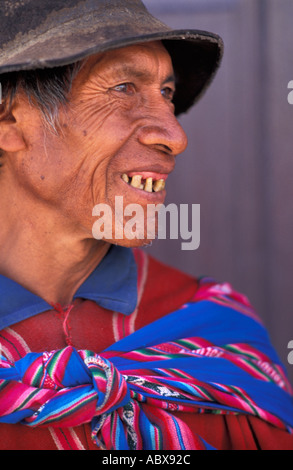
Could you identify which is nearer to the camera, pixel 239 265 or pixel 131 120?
pixel 131 120

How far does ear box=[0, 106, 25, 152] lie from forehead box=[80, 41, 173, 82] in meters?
0.29

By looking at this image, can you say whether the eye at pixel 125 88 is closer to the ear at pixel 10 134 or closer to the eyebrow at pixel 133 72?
the eyebrow at pixel 133 72

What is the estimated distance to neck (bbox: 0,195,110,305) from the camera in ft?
6.10

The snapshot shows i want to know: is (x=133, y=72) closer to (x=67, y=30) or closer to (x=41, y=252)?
(x=67, y=30)

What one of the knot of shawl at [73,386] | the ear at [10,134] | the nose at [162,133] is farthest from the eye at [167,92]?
the knot of shawl at [73,386]

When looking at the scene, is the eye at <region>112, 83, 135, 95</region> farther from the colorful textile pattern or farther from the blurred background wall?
the blurred background wall

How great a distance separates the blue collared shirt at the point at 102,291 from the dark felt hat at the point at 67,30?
2.24 ft

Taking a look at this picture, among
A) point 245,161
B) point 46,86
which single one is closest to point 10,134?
point 46,86

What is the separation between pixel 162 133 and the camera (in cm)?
177

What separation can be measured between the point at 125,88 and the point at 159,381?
93 cm

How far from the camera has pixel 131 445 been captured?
1.63 meters

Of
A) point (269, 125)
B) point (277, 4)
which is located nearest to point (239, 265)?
point (269, 125)
